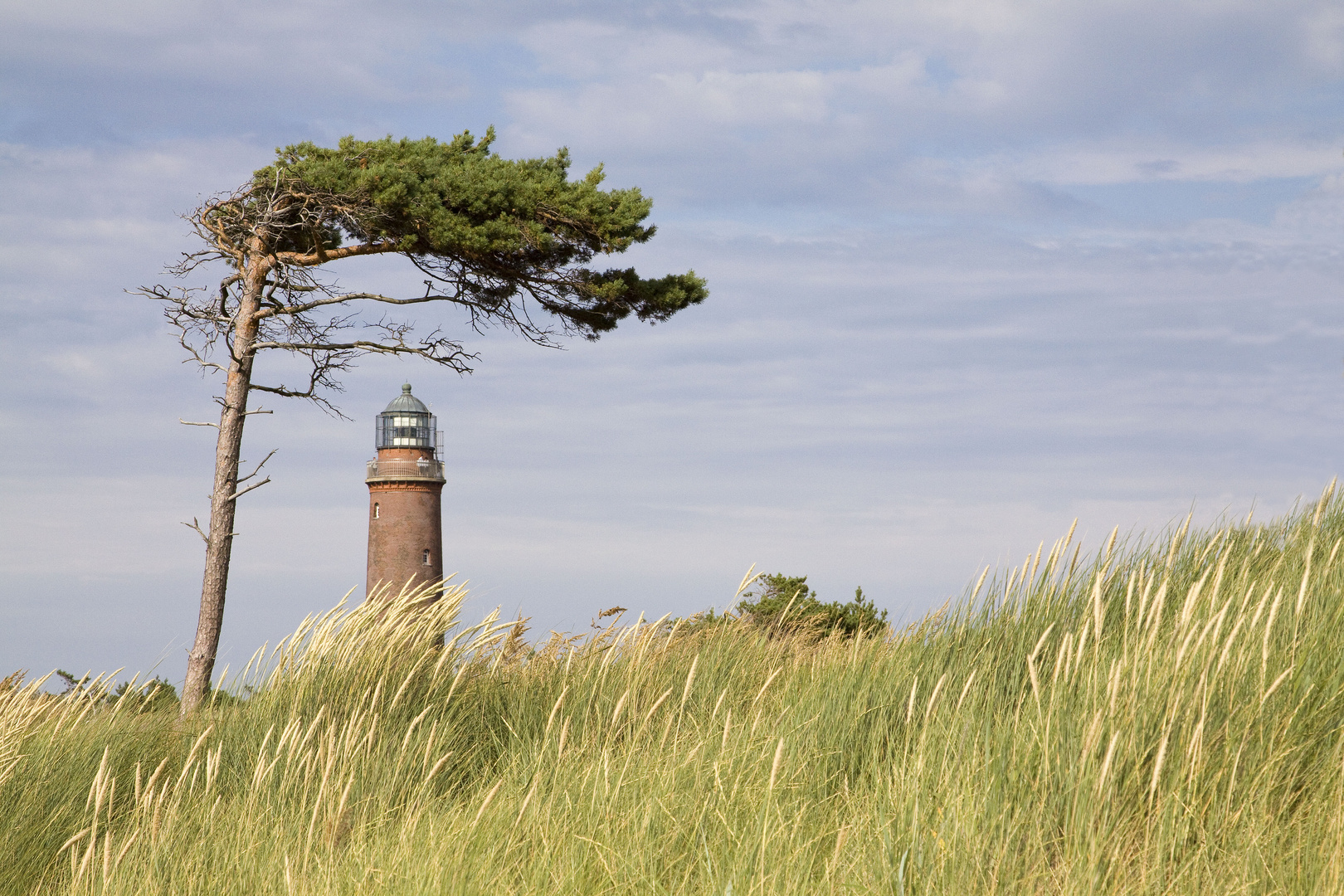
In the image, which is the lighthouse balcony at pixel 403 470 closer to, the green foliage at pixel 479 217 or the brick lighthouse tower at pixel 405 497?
the brick lighthouse tower at pixel 405 497

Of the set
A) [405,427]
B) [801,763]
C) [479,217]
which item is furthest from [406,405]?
[801,763]

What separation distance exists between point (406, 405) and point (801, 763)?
2389 centimetres

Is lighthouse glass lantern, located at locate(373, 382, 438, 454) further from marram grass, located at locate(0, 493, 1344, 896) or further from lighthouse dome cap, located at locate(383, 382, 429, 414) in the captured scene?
marram grass, located at locate(0, 493, 1344, 896)

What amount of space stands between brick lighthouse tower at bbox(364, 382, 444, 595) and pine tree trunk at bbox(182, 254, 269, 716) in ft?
41.6

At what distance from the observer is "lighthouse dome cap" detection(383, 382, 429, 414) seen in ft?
87.9

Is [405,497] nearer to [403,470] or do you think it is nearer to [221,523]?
[403,470]

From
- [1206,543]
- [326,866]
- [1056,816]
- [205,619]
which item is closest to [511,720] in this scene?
[326,866]

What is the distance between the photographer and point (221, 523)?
492 inches

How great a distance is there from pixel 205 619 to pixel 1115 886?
11.7 m

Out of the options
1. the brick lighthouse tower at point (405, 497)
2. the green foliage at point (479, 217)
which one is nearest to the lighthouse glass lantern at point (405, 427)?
the brick lighthouse tower at point (405, 497)

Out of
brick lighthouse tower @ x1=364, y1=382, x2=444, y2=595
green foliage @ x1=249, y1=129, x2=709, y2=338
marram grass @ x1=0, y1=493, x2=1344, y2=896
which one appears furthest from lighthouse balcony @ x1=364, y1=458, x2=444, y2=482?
marram grass @ x1=0, y1=493, x2=1344, y2=896

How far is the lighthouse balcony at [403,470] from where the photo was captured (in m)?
26.0

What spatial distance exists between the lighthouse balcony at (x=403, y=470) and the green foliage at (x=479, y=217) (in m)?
11.5

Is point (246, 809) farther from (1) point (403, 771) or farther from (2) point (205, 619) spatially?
(2) point (205, 619)
